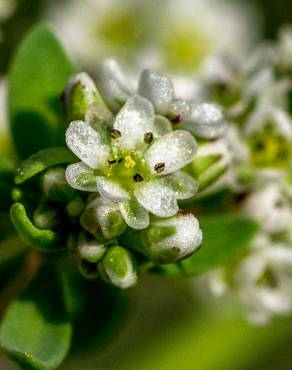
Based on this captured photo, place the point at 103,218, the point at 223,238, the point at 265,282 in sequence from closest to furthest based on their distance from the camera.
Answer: the point at 103,218
the point at 223,238
the point at 265,282

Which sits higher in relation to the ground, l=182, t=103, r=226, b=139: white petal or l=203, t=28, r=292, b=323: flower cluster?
l=182, t=103, r=226, b=139: white petal

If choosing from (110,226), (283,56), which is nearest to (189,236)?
(110,226)

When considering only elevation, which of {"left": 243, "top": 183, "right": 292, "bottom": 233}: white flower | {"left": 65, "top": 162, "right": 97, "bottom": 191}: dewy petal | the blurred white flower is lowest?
{"left": 243, "top": 183, "right": 292, "bottom": 233}: white flower

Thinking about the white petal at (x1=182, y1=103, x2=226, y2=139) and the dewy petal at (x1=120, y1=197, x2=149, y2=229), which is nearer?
the dewy petal at (x1=120, y1=197, x2=149, y2=229)

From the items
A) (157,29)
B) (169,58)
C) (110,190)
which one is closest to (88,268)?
(110,190)

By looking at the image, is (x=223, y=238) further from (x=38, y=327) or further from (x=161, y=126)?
(x=38, y=327)

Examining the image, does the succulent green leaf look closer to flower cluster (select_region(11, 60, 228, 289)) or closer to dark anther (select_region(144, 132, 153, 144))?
flower cluster (select_region(11, 60, 228, 289))

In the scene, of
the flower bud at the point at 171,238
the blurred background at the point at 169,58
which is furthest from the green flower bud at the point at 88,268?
the blurred background at the point at 169,58

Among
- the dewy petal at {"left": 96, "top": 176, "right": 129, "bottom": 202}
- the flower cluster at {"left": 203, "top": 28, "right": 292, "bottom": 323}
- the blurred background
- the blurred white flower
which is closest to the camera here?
the dewy petal at {"left": 96, "top": 176, "right": 129, "bottom": 202}

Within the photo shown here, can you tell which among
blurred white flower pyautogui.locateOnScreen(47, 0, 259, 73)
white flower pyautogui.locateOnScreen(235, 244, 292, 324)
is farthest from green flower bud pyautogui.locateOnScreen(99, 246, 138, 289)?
blurred white flower pyautogui.locateOnScreen(47, 0, 259, 73)
